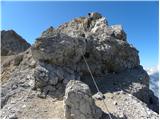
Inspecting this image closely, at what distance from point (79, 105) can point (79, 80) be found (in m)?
6.07

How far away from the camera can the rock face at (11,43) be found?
127 ft

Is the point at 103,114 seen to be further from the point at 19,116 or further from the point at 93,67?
the point at 93,67

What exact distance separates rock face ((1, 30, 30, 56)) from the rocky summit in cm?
1335

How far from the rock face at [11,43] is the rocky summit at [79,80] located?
1335 cm

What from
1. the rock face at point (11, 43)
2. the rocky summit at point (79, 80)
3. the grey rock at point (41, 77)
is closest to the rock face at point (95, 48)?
the rocky summit at point (79, 80)

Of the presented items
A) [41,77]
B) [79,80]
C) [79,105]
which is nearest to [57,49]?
[41,77]

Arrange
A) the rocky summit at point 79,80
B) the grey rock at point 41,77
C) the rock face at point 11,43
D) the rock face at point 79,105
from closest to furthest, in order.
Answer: the rock face at point 79,105 < the rocky summit at point 79,80 < the grey rock at point 41,77 < the rock face at point 11,43

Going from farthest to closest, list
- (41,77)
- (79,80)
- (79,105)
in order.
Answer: (79,80) → (41,77) → (79,105)

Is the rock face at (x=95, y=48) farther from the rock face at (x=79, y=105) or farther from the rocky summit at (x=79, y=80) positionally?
the rock face at (x=79, y=105)

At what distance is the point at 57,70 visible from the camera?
63.5 feet

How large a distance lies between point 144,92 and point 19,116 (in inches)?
405

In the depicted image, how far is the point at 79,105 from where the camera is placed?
1367cm

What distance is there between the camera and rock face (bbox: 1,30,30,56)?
3876cm

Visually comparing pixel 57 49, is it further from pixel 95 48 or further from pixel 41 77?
pixel 95 48
